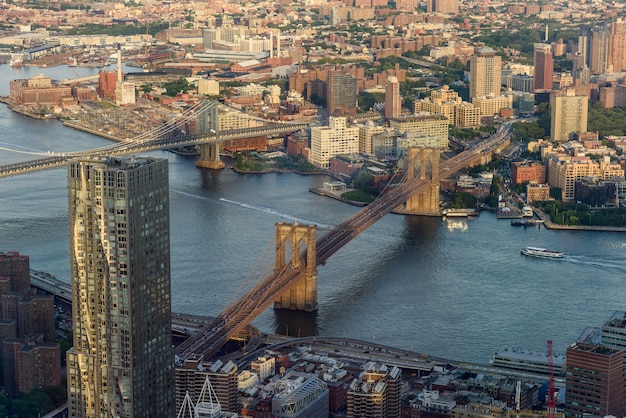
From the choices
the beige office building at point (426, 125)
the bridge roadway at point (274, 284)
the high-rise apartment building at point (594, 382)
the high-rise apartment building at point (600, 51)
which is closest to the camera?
the high-rise apartment building at point (594, 382)

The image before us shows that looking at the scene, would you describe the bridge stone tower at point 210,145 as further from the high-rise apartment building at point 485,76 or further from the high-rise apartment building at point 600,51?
the high-rise apartment building at point 600,51

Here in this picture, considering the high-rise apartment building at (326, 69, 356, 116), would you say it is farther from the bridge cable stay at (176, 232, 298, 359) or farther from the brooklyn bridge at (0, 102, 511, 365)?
the bridge cable stay at (176, 232, 298, 359)

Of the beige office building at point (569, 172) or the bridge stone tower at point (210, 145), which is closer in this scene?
the beige office building at point (569, 172)

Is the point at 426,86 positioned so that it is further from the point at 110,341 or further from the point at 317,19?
the point at 110,341

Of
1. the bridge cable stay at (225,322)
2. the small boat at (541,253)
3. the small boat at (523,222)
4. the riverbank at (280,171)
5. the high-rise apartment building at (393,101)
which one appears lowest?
the small boat at (523,222)

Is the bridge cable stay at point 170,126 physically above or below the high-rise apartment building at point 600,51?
below

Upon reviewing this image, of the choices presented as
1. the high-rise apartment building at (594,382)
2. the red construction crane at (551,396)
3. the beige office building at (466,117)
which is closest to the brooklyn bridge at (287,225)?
the beige office building at (466,117)

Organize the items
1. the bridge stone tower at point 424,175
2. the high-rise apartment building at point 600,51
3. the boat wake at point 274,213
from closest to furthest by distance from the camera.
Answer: the boat wake at point 274,213, the bridge stone tower at point 424,175, the high-rise apartment building at point 600,51
